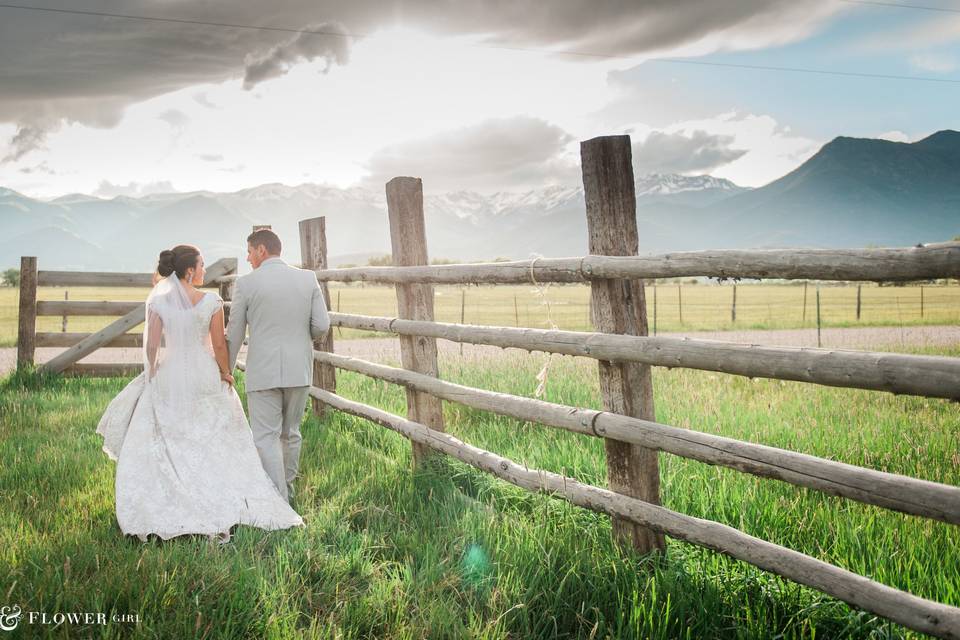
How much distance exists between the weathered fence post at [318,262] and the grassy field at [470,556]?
65.3 inches

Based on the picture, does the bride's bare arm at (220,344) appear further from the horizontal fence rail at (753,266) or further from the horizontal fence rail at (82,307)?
the horizontal fence rail at (82,307)

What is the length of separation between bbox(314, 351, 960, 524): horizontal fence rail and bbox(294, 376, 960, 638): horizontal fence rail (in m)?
0.30

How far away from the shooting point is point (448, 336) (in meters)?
4.77

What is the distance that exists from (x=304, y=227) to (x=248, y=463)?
12.6ft

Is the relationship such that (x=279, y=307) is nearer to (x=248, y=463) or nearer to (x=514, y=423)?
(x=248, y=463)

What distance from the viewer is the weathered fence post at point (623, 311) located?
11.1 feet

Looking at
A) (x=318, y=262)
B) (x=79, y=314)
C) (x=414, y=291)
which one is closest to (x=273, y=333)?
(x=414, y=291)

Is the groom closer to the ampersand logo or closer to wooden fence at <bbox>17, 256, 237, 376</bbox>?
the ampersand logo

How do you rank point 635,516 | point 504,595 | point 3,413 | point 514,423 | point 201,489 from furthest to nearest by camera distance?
point 3,413
point 514,423
point 201,489
point 635,516
point 504,595

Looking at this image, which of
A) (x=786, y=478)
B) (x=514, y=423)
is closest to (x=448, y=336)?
(x=514, y=423)

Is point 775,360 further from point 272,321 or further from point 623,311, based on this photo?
point 272,321

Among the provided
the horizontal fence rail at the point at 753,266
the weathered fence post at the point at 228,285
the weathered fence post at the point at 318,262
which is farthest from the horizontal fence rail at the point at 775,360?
the weathered fence post at the point at 228,285

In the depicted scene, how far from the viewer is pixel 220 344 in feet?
15.4

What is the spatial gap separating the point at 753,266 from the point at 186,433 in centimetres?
380
